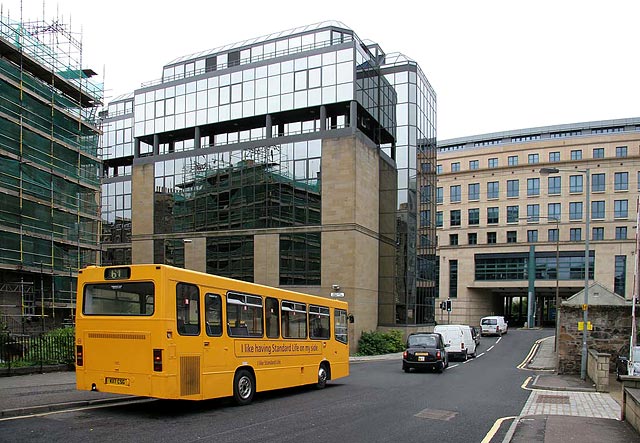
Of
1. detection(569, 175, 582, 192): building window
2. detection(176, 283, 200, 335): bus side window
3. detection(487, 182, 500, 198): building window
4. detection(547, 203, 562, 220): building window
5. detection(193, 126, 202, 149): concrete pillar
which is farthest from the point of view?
detection(487, 182, 500, 198): building window

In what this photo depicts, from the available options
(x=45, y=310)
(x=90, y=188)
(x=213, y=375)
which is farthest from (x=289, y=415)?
(x=90, y=188)

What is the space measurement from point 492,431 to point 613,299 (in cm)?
1638

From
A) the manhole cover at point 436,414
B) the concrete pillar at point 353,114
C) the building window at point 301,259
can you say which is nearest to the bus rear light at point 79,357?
the manhole cover at point 436,414

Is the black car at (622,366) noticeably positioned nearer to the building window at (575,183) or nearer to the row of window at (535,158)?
the building window at (575,183)

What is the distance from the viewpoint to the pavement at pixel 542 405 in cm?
1045

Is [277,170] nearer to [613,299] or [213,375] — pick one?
[613,299]

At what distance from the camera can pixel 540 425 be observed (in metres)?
11.6

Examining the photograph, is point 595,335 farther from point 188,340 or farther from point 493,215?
point 493,215

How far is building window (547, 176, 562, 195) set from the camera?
78.9 m

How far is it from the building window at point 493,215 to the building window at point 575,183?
9.96 meters

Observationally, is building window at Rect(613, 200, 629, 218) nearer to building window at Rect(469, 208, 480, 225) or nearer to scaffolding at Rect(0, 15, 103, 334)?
building window at Rect(469, 208, 480, 225)

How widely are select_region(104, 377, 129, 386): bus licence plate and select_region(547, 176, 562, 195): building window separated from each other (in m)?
76.1

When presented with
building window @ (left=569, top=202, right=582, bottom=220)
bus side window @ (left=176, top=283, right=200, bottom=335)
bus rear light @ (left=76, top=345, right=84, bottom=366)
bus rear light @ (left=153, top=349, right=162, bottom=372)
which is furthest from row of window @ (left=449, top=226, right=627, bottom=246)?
bus rear light @ (left=76, top=345, right=84, bottom=366)

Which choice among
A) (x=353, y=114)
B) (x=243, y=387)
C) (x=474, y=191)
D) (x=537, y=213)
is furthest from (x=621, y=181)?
(x=243, y=387)
